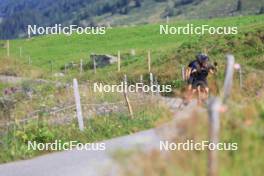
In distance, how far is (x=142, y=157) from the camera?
22.5 ft

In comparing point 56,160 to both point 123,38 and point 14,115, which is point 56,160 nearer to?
point 14,115

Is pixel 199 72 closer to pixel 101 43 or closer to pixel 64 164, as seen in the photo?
pixel 64 164

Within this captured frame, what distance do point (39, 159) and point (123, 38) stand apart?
68153mm

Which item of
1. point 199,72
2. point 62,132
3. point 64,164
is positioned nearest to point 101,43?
point 199,72

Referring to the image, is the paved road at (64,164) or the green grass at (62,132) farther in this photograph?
the green grass at (62,132)

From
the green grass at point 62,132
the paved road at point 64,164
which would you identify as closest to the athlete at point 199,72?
the green grass at point 62,132

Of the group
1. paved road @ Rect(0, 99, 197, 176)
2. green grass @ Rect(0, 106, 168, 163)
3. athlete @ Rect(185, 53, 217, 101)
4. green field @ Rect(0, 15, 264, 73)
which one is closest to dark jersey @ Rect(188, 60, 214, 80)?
athlete @ Rect(185, 53, 217, 101)

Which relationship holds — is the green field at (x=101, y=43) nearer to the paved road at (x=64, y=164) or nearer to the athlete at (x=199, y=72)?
the athlete at (x=199, y=72)

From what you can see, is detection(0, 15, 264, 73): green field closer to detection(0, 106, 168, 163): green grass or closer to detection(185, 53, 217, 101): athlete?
detection(185, 53, 217, 101): athlete

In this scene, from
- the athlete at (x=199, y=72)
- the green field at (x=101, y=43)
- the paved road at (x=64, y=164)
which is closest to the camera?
the paved road at (x=64, y=164)

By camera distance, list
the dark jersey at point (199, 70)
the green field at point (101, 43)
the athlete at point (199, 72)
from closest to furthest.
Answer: the athlete at point (199, 72), the dark jersey at point (199, 70), the green field at point (101, 43)

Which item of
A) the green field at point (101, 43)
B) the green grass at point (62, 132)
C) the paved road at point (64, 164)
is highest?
the paved road at point (64, 164)

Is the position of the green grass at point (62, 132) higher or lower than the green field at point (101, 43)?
higher

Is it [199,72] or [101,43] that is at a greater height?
[199,72]
